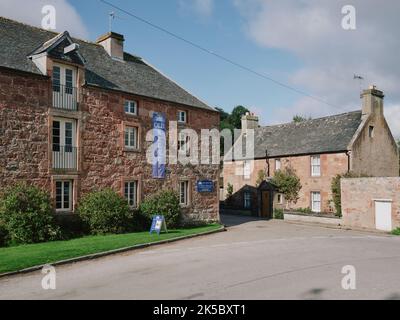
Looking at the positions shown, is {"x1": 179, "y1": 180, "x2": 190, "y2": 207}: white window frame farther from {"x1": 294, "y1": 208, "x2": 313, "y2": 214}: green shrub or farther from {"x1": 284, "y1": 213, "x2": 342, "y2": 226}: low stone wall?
{"x1": 294, "y1": 208, "x2": 313, "y2": 214}: green shrub

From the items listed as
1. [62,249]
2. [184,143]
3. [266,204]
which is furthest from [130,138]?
[266,204]

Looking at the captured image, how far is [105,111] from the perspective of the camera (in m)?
20.2

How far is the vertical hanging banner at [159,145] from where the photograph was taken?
74.1 ft

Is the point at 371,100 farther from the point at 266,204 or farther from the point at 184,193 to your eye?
the point at 184,193

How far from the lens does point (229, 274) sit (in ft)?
36.3

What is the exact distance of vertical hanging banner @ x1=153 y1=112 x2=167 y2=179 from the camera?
22.6 metres

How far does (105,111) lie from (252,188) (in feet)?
64.7

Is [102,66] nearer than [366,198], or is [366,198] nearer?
[102,66]

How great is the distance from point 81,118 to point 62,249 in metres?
7.34

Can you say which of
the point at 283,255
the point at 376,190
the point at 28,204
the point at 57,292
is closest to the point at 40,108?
the point at 28,204

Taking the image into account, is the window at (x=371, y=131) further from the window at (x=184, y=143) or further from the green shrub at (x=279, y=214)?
the window at (x=184, y=143)

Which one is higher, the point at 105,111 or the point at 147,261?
the point at 105,111
